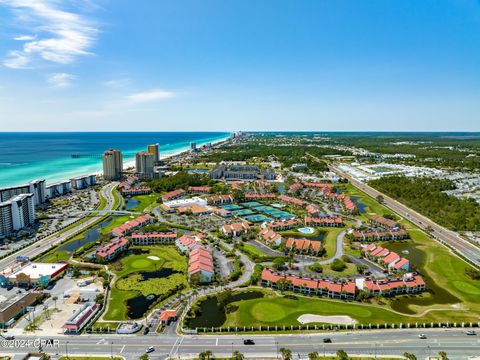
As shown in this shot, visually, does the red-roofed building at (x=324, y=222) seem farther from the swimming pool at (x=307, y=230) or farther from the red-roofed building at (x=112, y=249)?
the red-roofed building at (x=112, y=249)

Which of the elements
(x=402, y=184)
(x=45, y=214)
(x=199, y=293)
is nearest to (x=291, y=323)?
(x=199, y=293)

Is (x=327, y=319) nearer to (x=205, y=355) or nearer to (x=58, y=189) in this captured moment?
(x=205, y=355)

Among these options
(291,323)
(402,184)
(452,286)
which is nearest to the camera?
(291,323)

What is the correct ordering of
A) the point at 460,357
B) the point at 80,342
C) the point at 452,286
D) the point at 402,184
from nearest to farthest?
the point at 460,357, the point at 80,342, the point at 452,286, the point at 402,184

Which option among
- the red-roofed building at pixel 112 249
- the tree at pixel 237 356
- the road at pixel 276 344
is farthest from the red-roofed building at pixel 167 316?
the red-roofed building at pixel 112 249

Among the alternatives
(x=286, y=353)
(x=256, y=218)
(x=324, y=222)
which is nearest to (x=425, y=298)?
(x=286, y=353)

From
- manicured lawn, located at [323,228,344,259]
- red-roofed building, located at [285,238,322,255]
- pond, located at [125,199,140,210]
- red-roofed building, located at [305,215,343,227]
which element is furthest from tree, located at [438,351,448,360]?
pond, located at [125,199,140,210]

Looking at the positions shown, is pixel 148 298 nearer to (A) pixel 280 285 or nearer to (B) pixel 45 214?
(A) pixel 280 285
